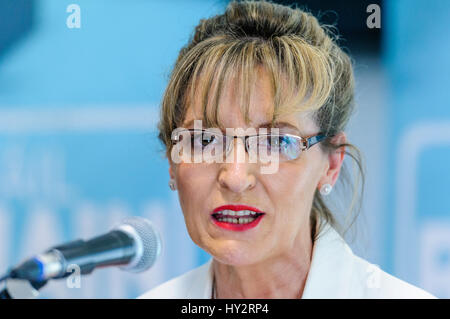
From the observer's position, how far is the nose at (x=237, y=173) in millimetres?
1260

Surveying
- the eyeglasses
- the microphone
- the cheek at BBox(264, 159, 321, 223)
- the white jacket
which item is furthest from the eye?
the white jacket

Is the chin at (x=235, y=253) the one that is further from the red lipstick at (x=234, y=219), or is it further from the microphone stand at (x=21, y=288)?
the microphone stand at (x=21, y=288)

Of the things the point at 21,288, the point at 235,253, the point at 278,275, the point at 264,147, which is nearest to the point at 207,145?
the point at 264,147

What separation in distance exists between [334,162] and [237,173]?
313mm

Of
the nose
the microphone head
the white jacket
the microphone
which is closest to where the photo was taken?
the microphone

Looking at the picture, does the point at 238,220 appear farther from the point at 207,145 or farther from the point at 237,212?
the point at 207,145

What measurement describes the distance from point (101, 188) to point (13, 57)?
22.7 inches

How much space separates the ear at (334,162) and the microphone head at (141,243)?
1.65 ft

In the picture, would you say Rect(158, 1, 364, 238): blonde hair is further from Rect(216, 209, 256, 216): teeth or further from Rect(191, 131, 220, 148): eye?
Rect(216, 209, 256, 216): teeth

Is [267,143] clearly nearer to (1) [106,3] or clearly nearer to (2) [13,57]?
(1) [106,3]

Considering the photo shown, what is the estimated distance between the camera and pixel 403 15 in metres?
1.93

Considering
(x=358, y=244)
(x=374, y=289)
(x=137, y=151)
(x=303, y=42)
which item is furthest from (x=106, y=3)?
(x=374, y=289)

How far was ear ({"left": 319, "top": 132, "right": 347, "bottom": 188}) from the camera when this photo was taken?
1439 millimetres

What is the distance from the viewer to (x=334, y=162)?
4.77 feet
